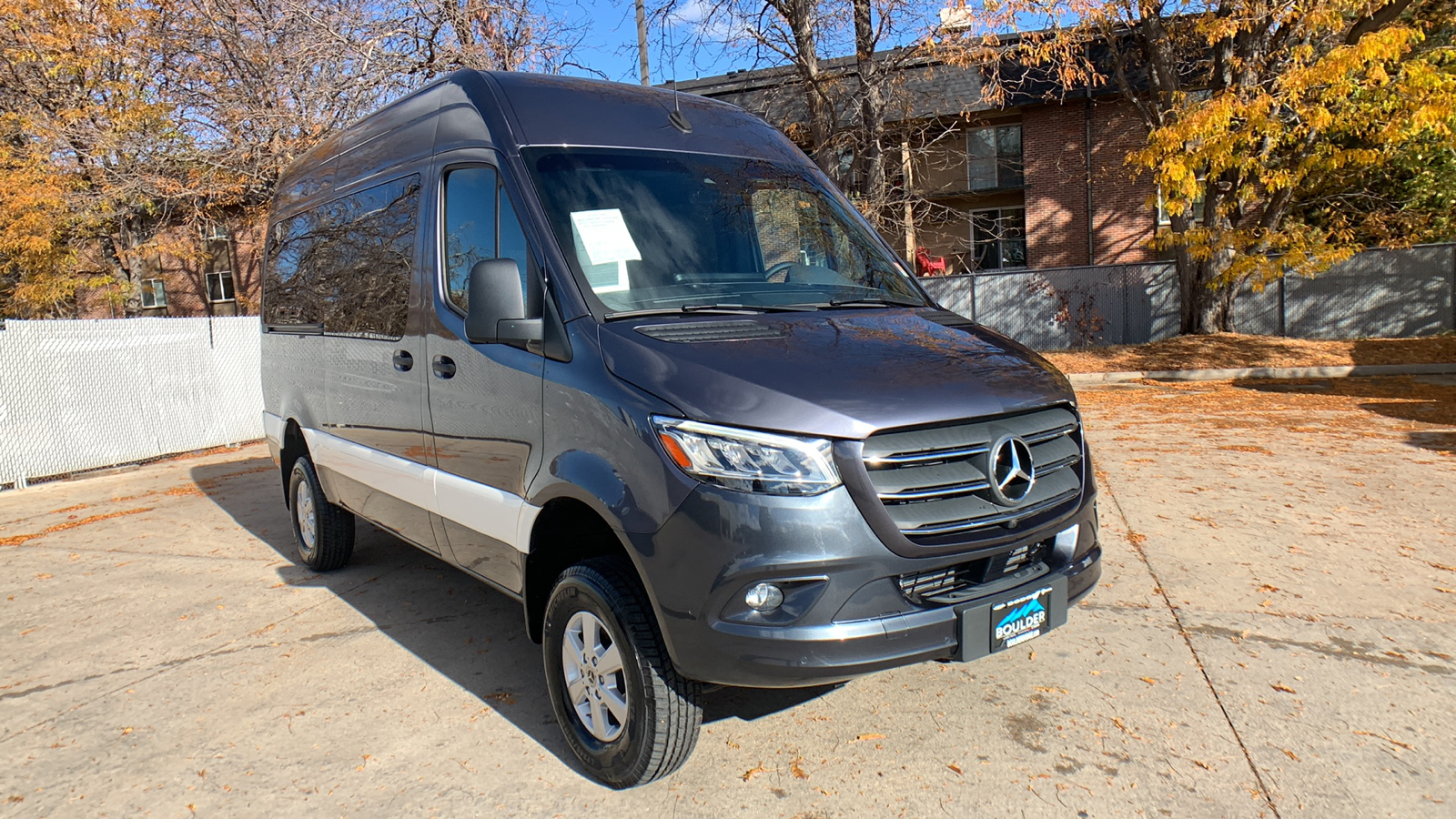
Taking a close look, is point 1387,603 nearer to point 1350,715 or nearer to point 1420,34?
point 1350,715

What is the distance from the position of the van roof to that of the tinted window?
0.24 metres

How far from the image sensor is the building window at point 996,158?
28.5 metres

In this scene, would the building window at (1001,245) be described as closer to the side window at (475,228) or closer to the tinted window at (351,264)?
the tinted window at (351,264)

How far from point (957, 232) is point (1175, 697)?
92.1 ft

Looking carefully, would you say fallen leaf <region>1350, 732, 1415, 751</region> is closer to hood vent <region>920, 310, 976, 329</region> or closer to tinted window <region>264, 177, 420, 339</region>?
hood vent <region>920, 310, 976, 329</region>

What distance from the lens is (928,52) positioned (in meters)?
15.7

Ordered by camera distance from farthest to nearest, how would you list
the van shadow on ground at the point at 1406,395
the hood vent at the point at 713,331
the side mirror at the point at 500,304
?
1. the van shadow on ground at the point at 1406,395
2. the side mirror at the point at 500,304
3. the hood vent at the point at 713,331

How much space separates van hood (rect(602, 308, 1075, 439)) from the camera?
2854mm

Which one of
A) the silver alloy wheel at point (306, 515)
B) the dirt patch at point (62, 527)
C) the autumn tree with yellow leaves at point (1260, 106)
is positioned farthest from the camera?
the autumn tree with yellow leaves at point (1260, 106)

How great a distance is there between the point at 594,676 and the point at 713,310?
1357 millimetres

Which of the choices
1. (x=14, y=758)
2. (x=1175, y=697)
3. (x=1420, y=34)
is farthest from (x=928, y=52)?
(x=14, y=758)

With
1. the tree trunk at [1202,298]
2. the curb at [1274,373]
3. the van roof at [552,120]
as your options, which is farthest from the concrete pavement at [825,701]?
the tree trunk at [1202,298]

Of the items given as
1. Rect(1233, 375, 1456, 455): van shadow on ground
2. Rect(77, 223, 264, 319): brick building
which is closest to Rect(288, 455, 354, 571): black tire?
Rect(1233, 375, 1456, 455): van shadow on ground

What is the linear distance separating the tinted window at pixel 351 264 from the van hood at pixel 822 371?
1767mm
